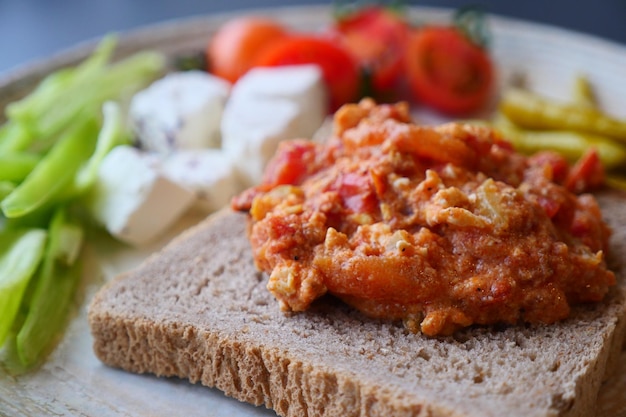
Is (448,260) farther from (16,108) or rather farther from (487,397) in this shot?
(16,108)

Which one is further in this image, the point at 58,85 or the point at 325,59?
the point at 325,59

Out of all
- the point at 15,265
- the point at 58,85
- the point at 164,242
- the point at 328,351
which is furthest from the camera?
the point at 58,85

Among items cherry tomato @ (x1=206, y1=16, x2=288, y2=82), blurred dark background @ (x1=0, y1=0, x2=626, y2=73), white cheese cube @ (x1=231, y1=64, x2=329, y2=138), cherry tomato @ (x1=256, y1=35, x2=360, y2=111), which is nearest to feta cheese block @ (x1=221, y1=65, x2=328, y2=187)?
white cheese cube @ (x1=231, y1=64, x2=329, y2=138)

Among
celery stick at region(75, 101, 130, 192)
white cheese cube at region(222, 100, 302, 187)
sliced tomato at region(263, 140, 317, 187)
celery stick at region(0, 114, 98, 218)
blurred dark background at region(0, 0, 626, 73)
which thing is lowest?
blurred dark background at region(0, 0, 626, 73)

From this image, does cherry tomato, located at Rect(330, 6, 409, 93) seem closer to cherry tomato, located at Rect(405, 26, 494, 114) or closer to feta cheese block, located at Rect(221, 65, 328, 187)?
cherry tomato, located at Rect(405, 26, 494, 114)

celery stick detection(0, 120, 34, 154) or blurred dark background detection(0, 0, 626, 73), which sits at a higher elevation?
celery stick detection(0, 120, 34, 154)

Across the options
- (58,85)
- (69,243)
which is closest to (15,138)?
(58,85)

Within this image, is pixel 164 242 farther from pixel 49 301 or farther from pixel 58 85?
pixel 58 85

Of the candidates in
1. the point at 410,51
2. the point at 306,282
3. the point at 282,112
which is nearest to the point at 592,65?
the point at 410,51
